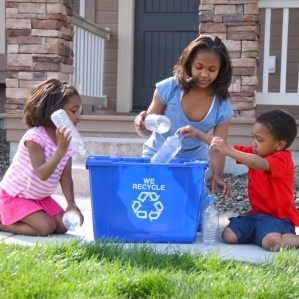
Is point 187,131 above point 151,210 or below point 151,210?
above

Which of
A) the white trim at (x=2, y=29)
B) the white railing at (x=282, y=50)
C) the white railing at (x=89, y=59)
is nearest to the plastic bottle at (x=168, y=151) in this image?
the white railing at (x=282, y=50)

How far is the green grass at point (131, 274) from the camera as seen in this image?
2828 millimetres

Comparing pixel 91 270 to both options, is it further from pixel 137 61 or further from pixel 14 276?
pixel 137 61

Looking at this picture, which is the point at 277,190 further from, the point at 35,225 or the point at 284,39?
the point at 284,39

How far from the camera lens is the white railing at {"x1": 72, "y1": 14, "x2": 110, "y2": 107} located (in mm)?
7605

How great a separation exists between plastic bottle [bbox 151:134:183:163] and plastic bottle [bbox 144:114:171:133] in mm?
76

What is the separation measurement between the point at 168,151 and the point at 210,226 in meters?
0.52

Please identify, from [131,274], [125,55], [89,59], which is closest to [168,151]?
[131,274]

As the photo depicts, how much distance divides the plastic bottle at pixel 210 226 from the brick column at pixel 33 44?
3252 millimetres

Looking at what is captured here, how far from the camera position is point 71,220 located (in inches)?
162

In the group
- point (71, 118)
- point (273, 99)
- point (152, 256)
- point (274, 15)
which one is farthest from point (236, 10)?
point (152, 256)

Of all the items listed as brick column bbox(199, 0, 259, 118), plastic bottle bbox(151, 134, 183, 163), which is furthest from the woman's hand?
brick column bbox(199, 0, 259, 118)

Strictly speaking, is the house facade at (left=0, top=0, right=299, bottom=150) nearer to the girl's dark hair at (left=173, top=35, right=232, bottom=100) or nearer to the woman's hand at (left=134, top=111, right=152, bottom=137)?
the girl's dark hair at (left=173, top=35, right=232, bottom=100)

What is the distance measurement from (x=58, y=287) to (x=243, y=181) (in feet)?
12.2
